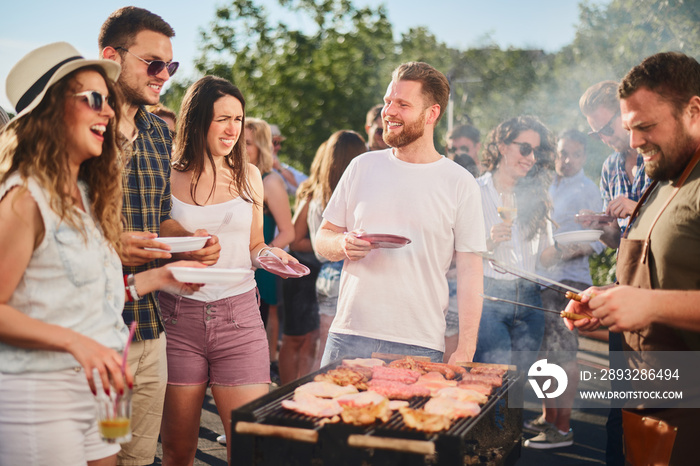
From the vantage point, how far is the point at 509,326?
4746mm

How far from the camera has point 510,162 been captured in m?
4.93

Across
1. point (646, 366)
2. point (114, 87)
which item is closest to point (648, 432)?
point (646, 366)

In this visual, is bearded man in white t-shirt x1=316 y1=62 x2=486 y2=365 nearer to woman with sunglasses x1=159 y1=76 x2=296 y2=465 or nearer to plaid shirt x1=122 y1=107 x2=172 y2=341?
woman with sunglasses x1=159 y1=76 x2=296 y2=465

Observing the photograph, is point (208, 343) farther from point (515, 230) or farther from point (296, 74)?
point (296, 74)

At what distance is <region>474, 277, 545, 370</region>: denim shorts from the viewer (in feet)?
15.3

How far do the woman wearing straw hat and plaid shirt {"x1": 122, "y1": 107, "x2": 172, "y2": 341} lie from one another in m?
0.61

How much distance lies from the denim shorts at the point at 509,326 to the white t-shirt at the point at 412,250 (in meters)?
1.40

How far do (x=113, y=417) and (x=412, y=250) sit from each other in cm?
184

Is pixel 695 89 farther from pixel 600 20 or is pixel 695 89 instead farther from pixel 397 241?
pixel 600 20

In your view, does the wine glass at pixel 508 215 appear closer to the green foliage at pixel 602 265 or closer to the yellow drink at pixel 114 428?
the yellow drink at pixel 114 428

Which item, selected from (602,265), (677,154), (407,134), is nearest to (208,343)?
(407,134)

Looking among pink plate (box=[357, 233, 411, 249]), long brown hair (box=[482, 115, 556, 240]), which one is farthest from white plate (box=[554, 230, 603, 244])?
pink plate (box=[357, 233, 411, 249])

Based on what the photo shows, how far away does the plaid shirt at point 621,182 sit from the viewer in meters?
4.39

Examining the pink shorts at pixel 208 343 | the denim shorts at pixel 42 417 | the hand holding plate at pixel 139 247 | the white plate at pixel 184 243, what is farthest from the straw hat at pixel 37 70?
the pink shorts at pixel 208 343
